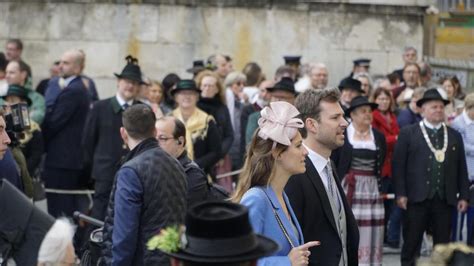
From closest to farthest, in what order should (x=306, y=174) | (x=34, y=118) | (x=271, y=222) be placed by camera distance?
(x=271, y=222) → (x=306, y=174) → (x=34, y=118)

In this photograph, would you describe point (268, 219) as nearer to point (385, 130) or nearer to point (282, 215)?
point (282, 215)

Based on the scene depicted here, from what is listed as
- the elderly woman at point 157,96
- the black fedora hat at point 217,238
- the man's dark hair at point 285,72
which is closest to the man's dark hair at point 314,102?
the black fedora hat at point 217,238

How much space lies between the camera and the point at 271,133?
7098 millimetres

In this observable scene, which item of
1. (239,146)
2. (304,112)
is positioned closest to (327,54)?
(239,146)

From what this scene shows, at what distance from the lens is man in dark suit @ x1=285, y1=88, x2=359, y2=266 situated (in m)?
7.91

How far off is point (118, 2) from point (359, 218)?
681cm

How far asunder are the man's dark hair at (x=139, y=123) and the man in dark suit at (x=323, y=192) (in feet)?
3.28

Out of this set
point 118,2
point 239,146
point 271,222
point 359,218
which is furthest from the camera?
point 118,2

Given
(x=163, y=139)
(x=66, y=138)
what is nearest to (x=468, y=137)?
(x=66, y=138)

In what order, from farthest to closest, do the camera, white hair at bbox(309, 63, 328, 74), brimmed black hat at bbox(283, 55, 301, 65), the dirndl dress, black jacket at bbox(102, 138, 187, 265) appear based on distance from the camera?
brimmed black hat at bbox(283, 55, 301, 65)
white hair at bbox(309, 63, 328, 74)
the dirndl dress
the camera
black jacket at bbox(102, 138, 187, 265)

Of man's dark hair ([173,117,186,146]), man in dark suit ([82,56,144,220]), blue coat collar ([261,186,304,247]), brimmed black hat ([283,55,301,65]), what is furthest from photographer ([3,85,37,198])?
brimmed black hat ([283,55,301,65])

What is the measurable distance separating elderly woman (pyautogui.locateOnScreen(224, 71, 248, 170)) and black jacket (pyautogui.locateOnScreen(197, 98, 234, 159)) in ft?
1.82

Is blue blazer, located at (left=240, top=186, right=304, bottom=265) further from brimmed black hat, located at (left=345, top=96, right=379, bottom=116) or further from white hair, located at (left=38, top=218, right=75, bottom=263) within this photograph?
brimmed black hat, located at (left=345, top=96, right=379, bottom=116)

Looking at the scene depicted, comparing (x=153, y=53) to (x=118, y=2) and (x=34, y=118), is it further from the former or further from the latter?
(x=34, y=118)
